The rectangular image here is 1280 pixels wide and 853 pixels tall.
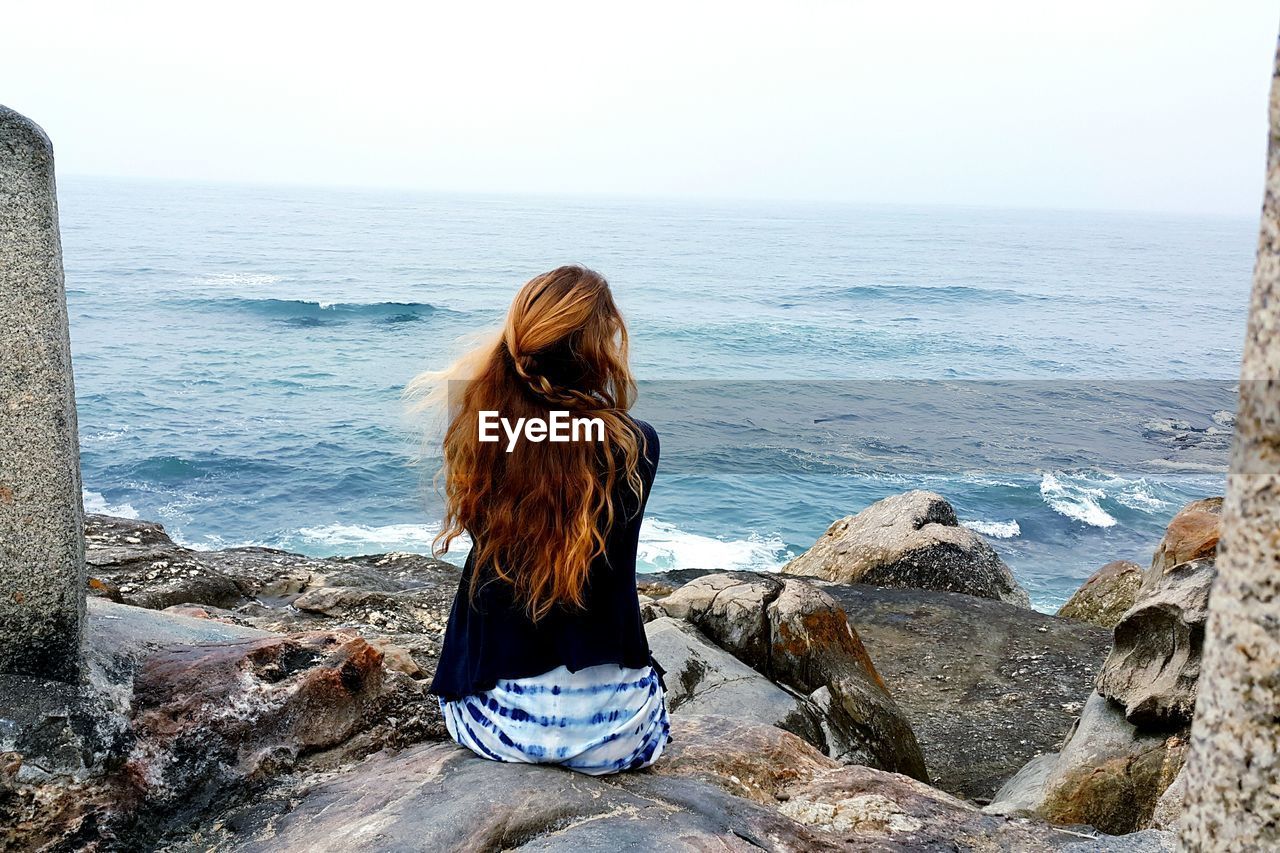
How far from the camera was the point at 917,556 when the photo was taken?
1327 cm

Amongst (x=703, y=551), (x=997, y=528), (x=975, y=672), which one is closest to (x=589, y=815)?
(x=975, y=672)

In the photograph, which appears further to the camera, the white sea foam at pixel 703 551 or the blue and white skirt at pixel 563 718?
the white sea foam at pixel 703 551

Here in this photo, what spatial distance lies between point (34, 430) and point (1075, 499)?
2313 centimetres

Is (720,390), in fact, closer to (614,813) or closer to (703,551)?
(703,551)

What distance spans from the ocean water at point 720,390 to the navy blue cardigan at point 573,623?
47.7 inches

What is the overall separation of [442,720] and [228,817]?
3.31 feet

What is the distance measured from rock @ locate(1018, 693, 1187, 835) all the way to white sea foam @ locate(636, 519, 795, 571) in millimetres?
12062

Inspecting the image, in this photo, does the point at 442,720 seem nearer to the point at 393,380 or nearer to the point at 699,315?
the point at 393,380

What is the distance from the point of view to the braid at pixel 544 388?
10.8 feet

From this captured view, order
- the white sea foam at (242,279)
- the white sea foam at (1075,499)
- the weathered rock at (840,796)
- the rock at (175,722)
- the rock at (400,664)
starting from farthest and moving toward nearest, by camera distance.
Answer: the white sea foam at (242,279) → the white sea foam at (1075,499) → the rock at (400,664) → the weathered rock at (840,796) → the rock at (175,722)

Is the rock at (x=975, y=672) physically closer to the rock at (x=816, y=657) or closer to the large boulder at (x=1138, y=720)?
the large boulder at (x=1138, y=720)

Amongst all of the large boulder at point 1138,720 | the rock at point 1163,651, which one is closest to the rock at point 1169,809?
the large boulder at point 1138,720

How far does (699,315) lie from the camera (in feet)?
165

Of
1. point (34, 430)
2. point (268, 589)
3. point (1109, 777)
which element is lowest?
point (1109, 777)
